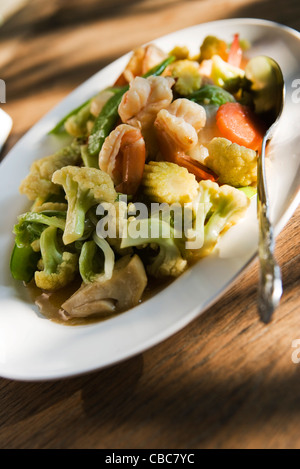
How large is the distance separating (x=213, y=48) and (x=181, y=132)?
2.36ft

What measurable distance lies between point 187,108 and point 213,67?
45 cm

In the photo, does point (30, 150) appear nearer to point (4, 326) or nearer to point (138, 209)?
point (138, 209)

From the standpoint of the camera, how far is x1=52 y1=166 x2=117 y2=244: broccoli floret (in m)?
1.39

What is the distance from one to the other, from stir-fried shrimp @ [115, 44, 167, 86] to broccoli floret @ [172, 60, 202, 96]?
192 mm

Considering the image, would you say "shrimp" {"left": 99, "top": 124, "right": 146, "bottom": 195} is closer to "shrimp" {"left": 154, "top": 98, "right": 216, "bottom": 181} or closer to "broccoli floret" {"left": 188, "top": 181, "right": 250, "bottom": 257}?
"shrimp" {"left": 154, "top": 98, "right": 216, "bottom": 181}

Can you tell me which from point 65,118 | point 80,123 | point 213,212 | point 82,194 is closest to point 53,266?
point 82,194

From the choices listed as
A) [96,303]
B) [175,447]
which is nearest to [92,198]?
[96,303]

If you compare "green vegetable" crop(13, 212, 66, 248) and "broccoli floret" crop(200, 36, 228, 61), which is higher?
"broccoli floret" crop(200, 36, 228, 61)

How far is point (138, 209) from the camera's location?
4.77ft

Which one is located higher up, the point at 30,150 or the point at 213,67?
the point at 213,67

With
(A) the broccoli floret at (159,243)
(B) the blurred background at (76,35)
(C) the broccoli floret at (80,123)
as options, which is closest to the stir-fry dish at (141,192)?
(A) the broccoli floret at (159,243)

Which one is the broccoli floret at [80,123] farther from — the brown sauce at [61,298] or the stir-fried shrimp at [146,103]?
the brown sauce at [61,298]

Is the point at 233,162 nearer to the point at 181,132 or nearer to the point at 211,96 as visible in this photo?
the point at 181,132

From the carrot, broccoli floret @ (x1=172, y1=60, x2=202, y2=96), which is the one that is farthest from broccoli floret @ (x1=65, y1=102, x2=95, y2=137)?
the carrot
